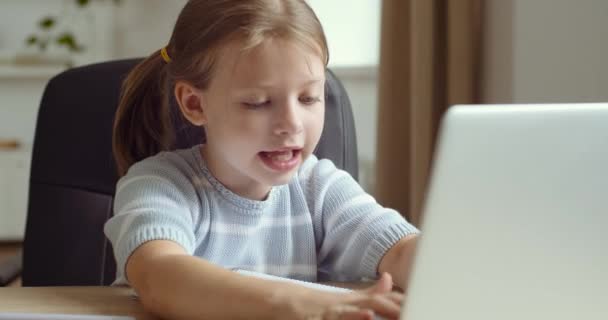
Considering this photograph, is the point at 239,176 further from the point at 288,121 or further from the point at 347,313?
the point at 347,313

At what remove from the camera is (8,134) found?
4.59 metres

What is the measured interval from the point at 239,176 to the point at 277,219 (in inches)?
3.3

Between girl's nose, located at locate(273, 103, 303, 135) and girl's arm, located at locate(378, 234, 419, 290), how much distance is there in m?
0.20

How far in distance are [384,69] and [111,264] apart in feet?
4.02

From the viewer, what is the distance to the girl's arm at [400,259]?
3.44 ft

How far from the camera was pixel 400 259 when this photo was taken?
1070 mm

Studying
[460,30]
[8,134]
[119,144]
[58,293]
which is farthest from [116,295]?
[8,134]

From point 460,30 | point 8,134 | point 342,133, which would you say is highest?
point 460,30

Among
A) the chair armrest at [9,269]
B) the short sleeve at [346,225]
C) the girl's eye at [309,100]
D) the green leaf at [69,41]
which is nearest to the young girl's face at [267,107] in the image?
the girl's eye at [309,100]

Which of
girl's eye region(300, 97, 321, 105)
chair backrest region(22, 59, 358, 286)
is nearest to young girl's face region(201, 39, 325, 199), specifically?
girl's eye region(300, 97, 321, 105)

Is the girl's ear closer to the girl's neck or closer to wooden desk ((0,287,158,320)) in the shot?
the girl's neck

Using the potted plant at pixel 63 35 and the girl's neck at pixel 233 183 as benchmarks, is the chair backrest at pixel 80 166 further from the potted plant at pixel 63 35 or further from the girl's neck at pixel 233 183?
the potted plant at pixel 63 35

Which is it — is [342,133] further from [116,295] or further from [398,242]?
[116,295]

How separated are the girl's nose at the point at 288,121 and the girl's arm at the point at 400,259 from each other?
0.20 m
